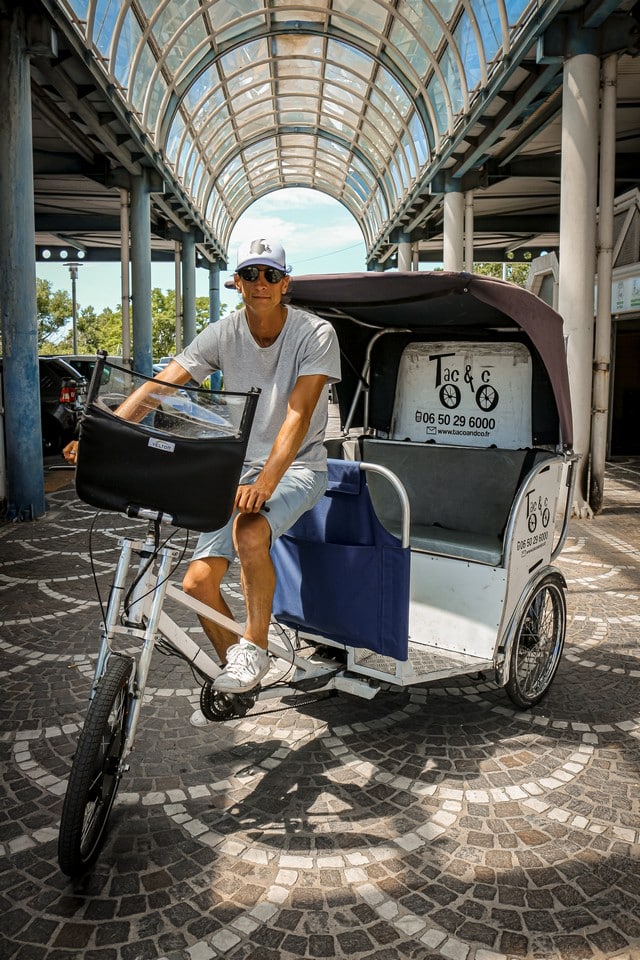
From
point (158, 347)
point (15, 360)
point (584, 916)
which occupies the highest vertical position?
point (158, 347)

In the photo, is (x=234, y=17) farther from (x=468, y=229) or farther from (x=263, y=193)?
(x=263, y=193)

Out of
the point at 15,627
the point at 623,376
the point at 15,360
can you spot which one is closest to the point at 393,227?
the point at 623,376

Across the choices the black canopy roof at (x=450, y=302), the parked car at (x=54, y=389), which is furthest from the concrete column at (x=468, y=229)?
the black canopy roof at (x=450, y=302)

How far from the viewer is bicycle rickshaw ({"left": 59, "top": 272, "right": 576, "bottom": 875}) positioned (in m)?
2.74

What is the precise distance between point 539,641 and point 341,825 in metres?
1.77

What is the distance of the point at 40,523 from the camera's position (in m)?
9.00

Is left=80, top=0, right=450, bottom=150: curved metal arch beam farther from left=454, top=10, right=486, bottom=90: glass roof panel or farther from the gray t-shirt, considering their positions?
the gray t-shirt

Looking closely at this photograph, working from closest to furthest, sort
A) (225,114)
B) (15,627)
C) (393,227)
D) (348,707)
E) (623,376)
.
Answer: (348,707) → (15,627) → (623,376) → (225,114) → (393,227)

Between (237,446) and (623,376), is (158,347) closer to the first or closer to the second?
(623,376)

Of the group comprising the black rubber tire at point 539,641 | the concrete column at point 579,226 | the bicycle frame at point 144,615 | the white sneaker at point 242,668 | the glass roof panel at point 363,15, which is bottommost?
the black rubber tire at point 539,641

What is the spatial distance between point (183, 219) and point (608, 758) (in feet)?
74.6

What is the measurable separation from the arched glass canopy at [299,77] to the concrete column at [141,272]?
41.9 inches

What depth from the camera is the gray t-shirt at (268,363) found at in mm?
3416

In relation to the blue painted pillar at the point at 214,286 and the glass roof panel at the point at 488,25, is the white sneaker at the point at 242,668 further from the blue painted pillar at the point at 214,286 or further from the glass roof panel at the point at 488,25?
the blue painted pillar at the point at 214,286
